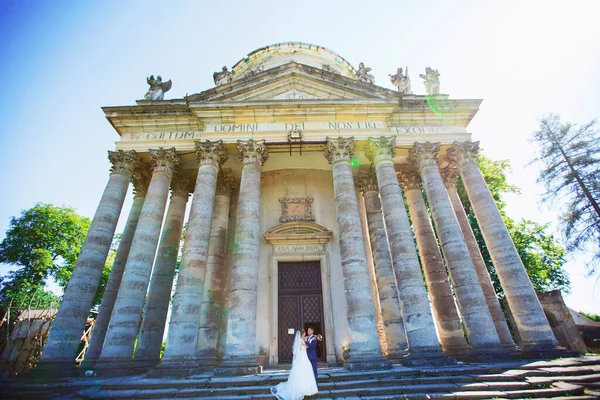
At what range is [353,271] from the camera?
10391 mm

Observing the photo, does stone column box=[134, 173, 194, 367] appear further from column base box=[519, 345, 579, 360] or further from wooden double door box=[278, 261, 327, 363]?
column base box=[519, 345, 579, 360]

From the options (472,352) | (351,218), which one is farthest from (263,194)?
(472,352)

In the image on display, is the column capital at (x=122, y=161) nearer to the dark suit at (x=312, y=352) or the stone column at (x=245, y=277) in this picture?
the stone column at (x=245, y=277)

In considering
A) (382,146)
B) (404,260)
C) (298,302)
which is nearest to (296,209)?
(298,302)

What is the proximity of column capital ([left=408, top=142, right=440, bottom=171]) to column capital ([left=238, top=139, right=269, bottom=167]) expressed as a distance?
22.3ft

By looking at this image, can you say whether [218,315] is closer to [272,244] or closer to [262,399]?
[272,244]

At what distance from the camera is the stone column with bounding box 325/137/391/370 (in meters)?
9.04

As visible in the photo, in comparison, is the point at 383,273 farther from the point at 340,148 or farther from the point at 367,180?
the point at 340,148

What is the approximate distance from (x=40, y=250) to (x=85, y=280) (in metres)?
19.3

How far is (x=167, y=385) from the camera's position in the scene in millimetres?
7645

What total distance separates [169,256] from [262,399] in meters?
8.56

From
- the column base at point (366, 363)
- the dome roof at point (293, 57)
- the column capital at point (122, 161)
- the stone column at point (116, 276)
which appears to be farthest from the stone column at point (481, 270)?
the stone column at point (116, 276)

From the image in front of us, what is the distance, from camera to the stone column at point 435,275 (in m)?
12.0

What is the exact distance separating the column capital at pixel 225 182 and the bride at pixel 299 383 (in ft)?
31.9
